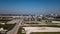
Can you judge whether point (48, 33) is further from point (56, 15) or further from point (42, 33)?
point (56, 15)

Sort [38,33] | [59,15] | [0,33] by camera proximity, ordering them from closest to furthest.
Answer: [38,33], [0,33], [59,15]

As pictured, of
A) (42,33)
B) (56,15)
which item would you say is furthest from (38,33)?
(56,15)

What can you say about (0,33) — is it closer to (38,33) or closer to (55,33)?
(38,33)

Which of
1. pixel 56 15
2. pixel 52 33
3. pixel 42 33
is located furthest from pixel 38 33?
pixel 56 15

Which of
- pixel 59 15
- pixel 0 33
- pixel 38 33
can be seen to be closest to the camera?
pixel 38 33

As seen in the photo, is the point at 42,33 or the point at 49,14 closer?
the point at 42,33

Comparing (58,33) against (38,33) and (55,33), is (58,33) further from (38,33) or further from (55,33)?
(38,33)

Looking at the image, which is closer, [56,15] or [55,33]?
[55,33]

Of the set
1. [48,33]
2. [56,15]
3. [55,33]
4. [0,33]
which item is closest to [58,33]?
A: [55,33]
